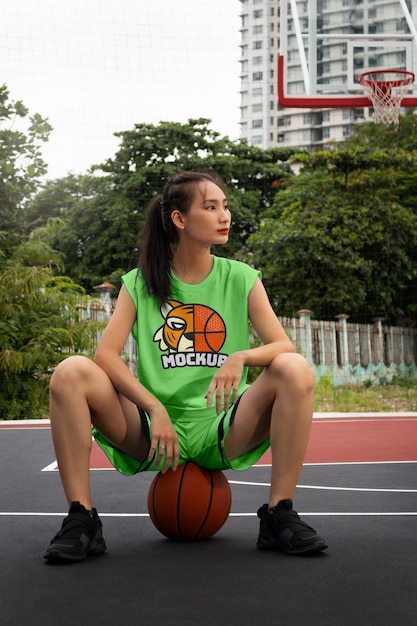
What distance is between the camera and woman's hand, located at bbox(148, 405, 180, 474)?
2.45 meters

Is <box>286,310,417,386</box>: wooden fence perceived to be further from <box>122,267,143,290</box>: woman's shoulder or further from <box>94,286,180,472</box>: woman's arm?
<box>94,286,180,472</box>: woman's arm

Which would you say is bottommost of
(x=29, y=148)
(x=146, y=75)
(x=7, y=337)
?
(x=7, y=337)

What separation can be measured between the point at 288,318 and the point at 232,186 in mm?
4992

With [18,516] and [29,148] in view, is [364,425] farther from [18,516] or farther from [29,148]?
[29,148]

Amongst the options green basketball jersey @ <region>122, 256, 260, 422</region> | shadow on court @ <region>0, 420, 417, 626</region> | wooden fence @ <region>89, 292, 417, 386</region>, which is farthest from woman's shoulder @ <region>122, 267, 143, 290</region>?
wooden fence @ <region>89, 292, 417, 386</region>

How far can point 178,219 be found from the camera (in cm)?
274

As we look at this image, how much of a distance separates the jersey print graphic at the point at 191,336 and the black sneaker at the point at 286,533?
1.53ft

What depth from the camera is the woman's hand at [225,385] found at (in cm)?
245

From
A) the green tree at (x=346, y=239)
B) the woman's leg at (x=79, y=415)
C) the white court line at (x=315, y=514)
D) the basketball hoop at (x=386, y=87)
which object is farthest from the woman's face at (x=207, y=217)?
the green tree at (x=346, y=239)

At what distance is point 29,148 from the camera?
9898 mm

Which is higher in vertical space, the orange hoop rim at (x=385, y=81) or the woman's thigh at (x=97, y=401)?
the orange hoop rim at (x=385, y=81)

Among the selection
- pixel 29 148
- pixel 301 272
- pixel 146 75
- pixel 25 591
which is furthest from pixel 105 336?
pixel 301 272

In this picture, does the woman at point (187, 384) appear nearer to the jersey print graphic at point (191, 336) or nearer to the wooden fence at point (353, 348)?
the jersey print graphic at point (191, 336)

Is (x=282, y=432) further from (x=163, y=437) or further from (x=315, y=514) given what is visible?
(x=315, y=514)
